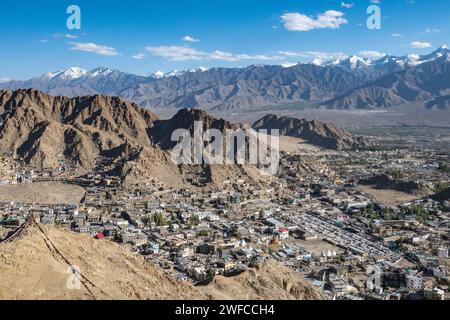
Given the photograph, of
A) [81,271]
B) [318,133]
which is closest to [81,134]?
[81,271]

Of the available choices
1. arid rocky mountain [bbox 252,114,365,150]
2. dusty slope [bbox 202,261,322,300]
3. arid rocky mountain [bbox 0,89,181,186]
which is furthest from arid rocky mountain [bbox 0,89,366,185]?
arid rocky mountain [bbox 252,114,365,150]

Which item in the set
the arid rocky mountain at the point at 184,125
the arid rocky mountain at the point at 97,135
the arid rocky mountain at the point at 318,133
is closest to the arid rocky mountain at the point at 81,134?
the arid rocky mountain at the point at 97,135

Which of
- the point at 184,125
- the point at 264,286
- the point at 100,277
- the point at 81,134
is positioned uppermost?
the point at 184,125

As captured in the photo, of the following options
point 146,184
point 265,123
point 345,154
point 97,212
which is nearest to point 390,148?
point 345,154

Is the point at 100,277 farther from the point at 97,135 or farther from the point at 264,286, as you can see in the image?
the point at 97,135

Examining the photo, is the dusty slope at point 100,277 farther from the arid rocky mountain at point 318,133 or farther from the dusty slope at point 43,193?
the arid rocky mountain at point 318,133

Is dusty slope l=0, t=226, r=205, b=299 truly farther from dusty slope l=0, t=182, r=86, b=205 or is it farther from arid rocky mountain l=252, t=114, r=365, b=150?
arid rocky mountain l=252, t=114, r=365, b=150
